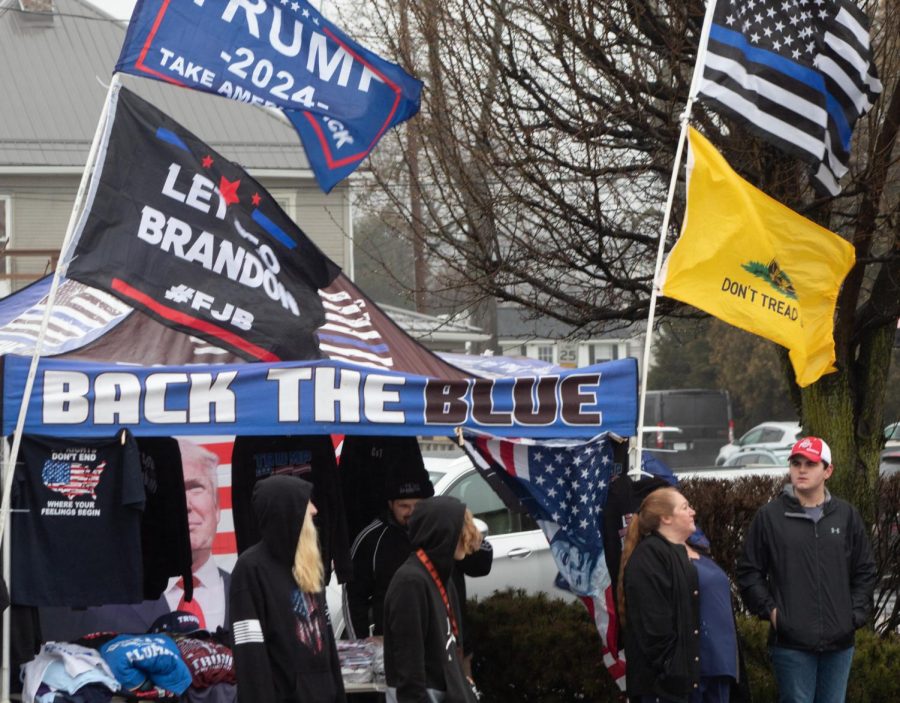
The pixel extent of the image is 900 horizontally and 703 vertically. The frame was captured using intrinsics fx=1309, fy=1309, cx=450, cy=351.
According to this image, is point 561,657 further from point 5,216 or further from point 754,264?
point 5,216

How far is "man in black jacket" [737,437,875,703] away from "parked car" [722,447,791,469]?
1535 cm

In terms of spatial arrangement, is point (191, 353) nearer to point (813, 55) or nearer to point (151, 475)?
point (151, 475)

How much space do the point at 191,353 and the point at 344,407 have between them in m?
2.05

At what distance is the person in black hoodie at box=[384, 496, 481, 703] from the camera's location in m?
5.14

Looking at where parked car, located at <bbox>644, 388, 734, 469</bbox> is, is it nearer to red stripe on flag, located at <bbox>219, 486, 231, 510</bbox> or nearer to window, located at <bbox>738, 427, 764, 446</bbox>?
window, located at <bbox>738, 427, 764, 446</bbox>

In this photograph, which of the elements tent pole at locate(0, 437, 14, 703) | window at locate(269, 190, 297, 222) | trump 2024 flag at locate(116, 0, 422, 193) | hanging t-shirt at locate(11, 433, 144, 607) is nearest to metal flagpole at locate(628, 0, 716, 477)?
trump 2024 flag at locate(116, 0, 422, 193)

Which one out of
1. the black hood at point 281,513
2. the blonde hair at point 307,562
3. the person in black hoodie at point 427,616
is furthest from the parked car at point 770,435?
the black hood at point 281,513

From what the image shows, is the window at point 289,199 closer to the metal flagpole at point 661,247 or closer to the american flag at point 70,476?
the metal flagpole at point 661,247

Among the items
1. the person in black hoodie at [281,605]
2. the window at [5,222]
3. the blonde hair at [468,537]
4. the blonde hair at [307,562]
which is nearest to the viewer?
the person in black hoodie at [281,605]

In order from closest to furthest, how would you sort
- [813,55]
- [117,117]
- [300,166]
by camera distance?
[117,117]
[813,55]
[300,166]

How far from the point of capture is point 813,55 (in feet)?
25.8

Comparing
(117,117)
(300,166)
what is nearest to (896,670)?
(117,117)

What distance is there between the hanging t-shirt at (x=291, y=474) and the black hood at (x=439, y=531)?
2.05 metres

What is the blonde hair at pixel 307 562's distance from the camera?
527 cm
